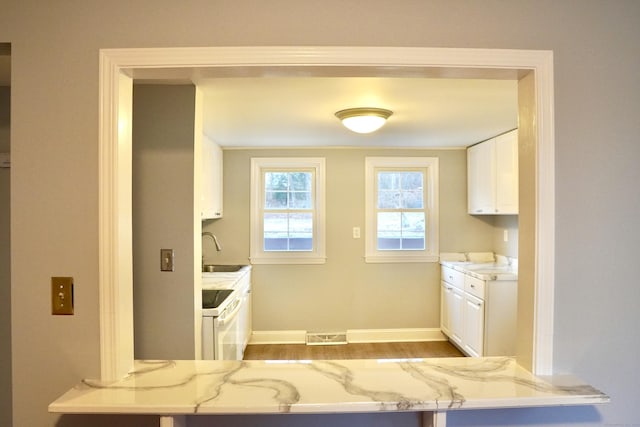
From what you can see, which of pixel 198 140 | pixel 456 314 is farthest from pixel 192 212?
pixel 456 314

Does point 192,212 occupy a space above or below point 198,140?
below

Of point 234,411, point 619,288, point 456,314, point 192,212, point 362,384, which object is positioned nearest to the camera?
point 234,411

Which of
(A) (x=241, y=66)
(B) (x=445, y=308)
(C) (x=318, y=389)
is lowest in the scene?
(B) (x=445, y=308)

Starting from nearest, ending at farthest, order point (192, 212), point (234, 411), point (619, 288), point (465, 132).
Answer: point (234, 411)
point (619, 288)
point (192, 212)
point (465, 132)

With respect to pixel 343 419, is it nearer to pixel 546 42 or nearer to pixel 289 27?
pixel 289 27

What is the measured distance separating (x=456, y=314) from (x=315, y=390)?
3187mm

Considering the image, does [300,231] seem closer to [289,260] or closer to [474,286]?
[289,260]

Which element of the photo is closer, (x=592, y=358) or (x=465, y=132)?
(x=592, y=358)

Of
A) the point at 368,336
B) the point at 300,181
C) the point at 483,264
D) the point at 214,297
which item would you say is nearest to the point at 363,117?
the point at 214,297

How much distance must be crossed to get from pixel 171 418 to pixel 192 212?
3.81ft

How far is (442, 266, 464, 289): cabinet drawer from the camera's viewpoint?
3.75 meters


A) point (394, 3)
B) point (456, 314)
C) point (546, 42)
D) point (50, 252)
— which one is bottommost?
point (456, 314)

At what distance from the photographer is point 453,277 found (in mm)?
3947

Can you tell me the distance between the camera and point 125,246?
120 cm
